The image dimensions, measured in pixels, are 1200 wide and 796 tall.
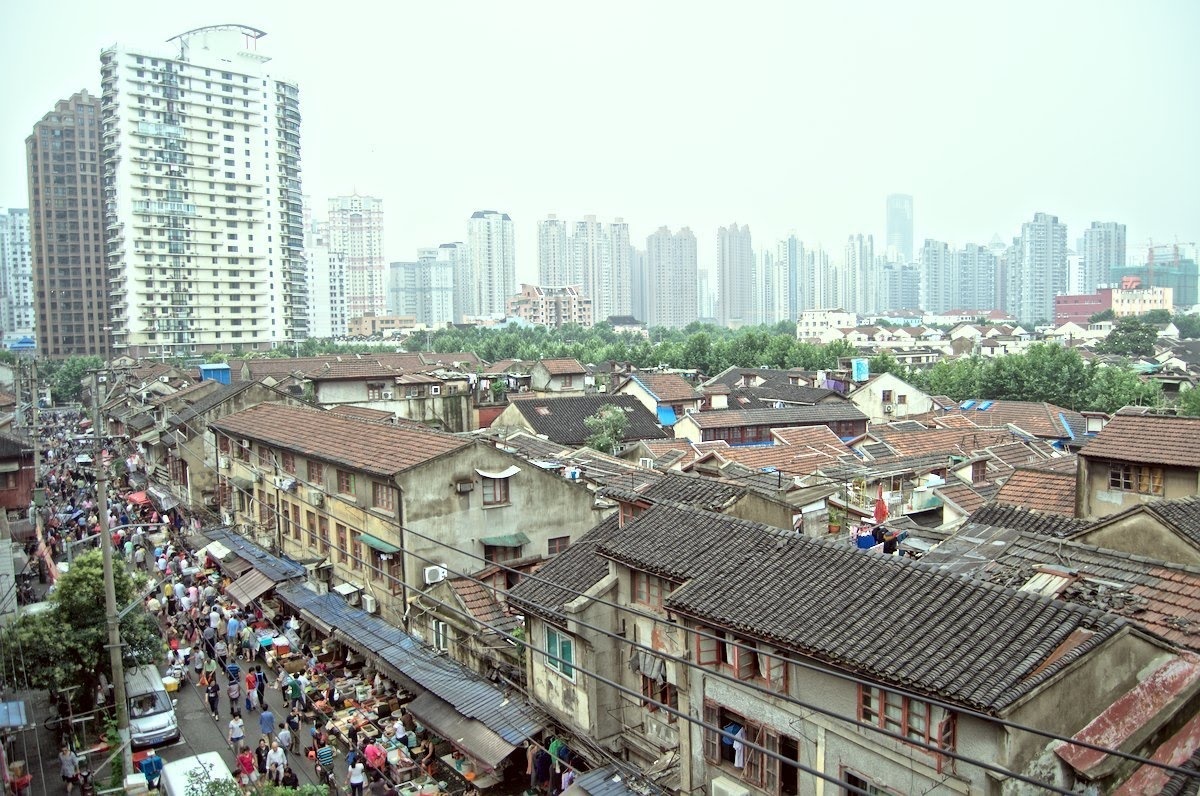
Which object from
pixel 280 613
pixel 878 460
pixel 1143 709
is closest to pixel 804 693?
pixel 1143 709

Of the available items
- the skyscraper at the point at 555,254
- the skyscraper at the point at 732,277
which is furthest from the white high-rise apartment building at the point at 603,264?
the skyscraper at the point at 732,277

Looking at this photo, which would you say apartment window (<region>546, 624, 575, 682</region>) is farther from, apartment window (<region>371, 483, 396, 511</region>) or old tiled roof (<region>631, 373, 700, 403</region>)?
old tiled roof (<region>631, 373, 700, 403</region>)

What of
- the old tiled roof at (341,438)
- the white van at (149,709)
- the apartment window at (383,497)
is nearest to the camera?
the white van at (149,709)

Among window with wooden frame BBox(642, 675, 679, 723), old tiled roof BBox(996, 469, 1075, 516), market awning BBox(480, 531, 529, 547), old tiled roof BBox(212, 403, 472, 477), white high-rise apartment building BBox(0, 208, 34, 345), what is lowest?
window with wooden frame BBox(642, 675, 679, 723)

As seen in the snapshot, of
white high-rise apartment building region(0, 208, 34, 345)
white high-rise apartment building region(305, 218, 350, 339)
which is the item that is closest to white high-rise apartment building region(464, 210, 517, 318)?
white high-rise apartment building region(305, 218, 350, 339)

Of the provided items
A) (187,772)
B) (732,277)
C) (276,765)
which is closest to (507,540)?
(276,765)

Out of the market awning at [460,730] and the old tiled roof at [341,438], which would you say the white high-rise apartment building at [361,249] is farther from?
the market awning at [460,730]

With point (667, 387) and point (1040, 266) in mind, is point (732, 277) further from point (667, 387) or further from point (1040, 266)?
point (667, 387)
